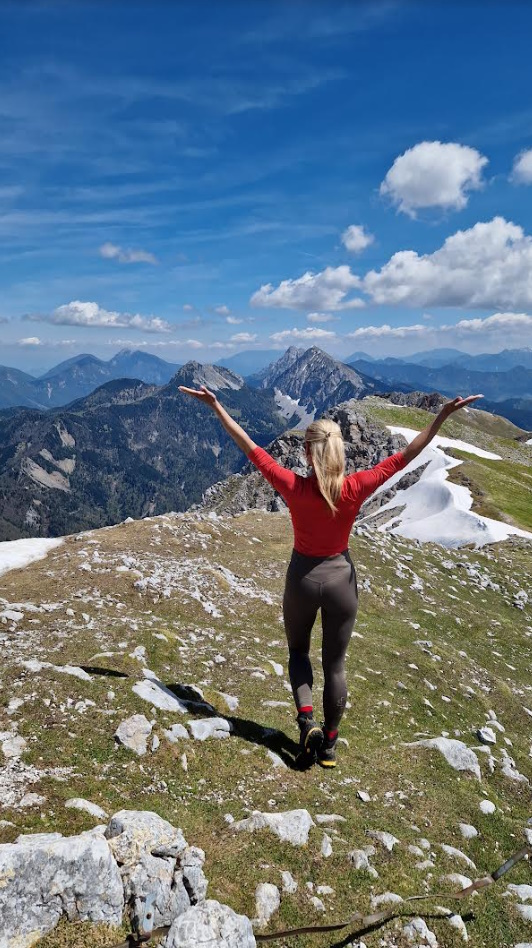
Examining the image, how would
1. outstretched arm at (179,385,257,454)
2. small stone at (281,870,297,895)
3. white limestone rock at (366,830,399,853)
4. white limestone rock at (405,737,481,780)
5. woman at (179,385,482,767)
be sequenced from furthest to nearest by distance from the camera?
white limestone rock at (405,737,481,780), outstretched arm at (179,385,257,454), white limestone rock at (366,830,399,853), woman at (179,385,482,767), small stone at (281,870,297,895)

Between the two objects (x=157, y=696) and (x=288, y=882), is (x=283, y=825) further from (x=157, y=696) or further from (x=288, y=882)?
(x=157, y=696)

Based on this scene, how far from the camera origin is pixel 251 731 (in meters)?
9.27

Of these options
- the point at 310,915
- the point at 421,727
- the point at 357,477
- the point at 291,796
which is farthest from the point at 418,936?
the point at 421,727

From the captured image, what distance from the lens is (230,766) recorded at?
316 inches

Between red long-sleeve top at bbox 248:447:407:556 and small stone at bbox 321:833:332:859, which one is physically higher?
red long-sleeve top at bbox 248:447:407:556

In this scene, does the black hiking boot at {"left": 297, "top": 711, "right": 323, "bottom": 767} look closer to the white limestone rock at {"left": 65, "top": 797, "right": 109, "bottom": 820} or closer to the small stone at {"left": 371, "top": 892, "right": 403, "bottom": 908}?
the small stone at {"left": 371, "top": 892, "right": 403, "bottom": 908}

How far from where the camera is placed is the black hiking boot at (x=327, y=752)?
8203 millimetres

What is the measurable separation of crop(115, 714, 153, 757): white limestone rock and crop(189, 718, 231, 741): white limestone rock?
83 centimetres

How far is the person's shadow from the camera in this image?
28.6 ft

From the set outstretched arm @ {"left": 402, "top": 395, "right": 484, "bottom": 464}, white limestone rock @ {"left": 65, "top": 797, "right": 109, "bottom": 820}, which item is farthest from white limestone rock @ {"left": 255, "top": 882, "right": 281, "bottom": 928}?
outstretched arm @ {"left": 402, "top": 395, "right": 484, "bottom": 464}

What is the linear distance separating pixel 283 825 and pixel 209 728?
2408 millimetres

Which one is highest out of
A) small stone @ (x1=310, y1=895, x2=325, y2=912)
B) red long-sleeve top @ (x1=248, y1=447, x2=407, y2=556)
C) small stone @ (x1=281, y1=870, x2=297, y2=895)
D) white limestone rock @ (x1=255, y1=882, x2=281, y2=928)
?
red long-sleeve top @ (x1=248, y1=447, x2=407, y2=556)

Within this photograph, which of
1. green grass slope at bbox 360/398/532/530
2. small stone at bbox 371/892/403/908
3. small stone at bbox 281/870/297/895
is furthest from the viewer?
green grass slope at bbox 360/398/532/530

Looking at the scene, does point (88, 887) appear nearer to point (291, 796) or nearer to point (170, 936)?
point (170, 936)
